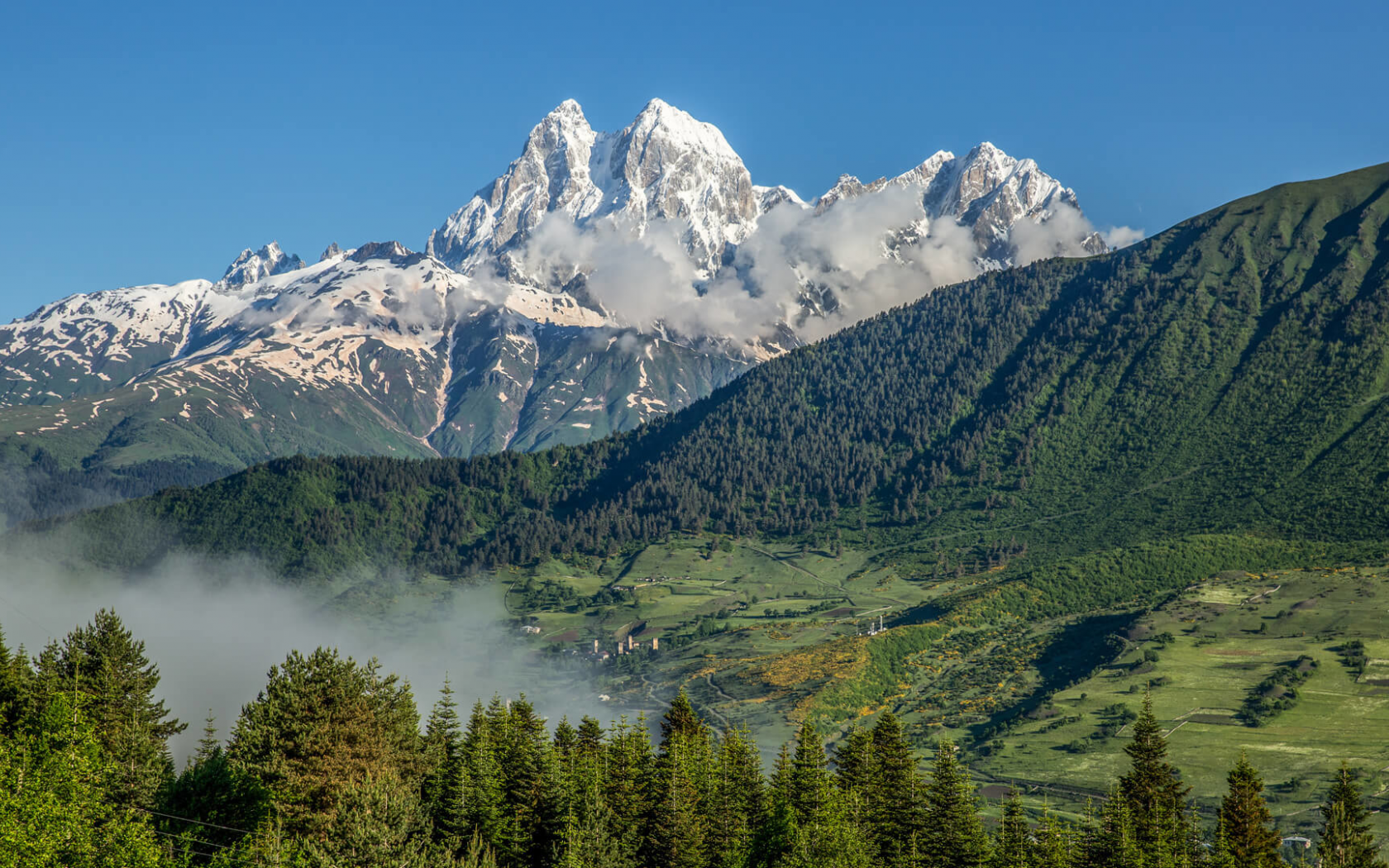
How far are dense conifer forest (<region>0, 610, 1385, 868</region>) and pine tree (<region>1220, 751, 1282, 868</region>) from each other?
8.1 inches

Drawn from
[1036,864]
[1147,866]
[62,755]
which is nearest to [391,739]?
[62,755]

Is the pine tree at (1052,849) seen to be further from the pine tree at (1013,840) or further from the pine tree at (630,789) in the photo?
the pine tree at (630,789)

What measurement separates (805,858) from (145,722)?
76.2 metres

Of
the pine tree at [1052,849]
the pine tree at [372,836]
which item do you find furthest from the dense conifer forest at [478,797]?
the pine tree at [1052,849]

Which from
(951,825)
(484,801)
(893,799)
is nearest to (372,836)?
(484,801)

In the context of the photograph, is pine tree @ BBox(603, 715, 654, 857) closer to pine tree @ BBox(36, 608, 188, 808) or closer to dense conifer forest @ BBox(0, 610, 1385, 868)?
dense conifer forest @ BBox(0, 610, 1385, 868)

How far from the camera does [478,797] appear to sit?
118 meters

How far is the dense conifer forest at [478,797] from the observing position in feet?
307

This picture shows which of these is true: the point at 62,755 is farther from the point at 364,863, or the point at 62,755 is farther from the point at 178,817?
the point at 364,863

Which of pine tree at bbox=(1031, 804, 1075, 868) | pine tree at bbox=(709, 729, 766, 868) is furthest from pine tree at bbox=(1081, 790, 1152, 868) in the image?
pine tree at bbox=(709, 729, 766, 868)

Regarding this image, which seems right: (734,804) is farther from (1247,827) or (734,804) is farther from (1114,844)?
(1247,827)

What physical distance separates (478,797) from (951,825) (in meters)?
47.9

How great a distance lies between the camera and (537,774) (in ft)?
404

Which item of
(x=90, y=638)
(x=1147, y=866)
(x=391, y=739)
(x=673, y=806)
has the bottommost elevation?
(x=1147, y=866)
